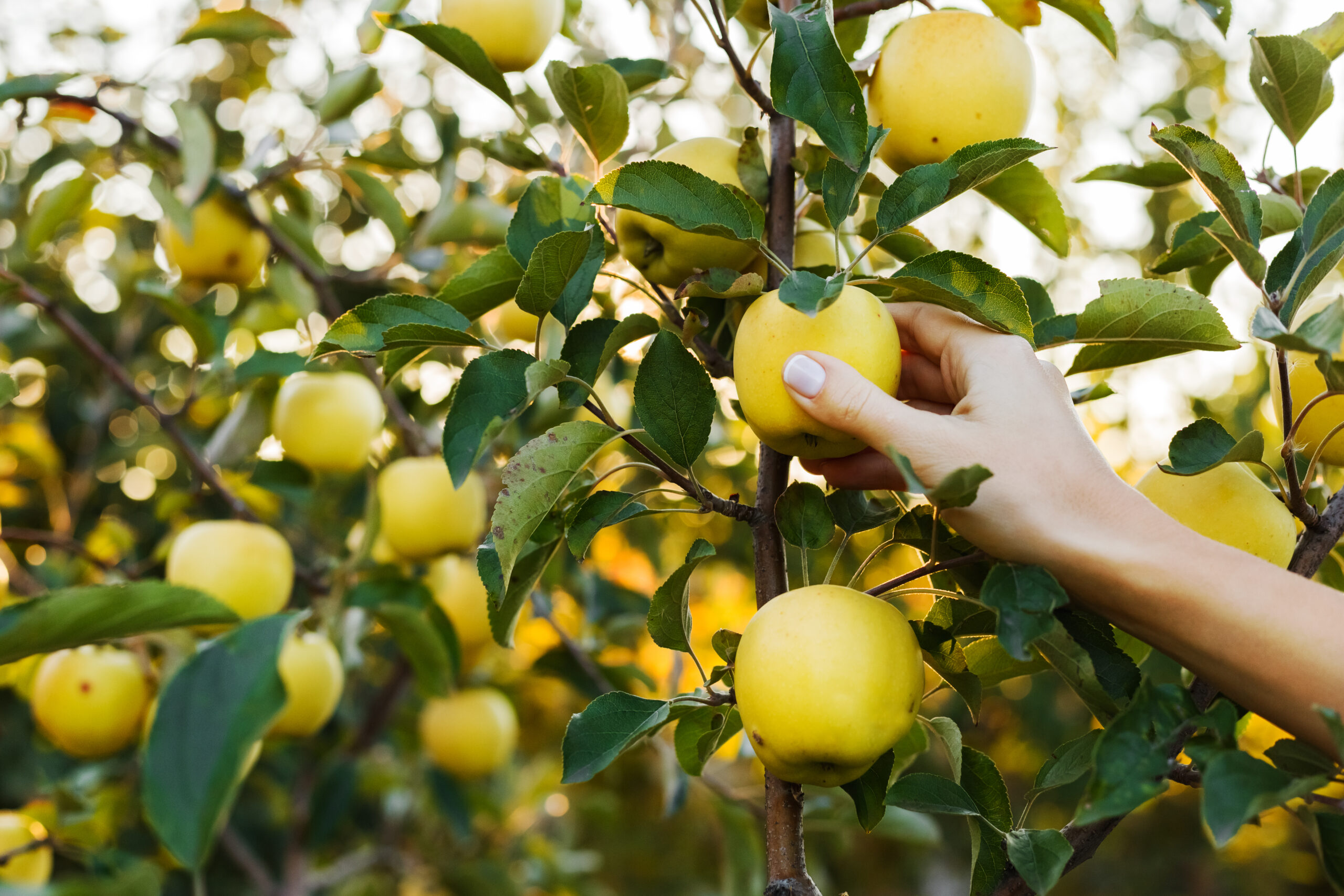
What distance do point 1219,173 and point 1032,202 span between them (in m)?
0.22

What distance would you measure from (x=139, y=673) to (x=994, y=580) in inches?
48.7

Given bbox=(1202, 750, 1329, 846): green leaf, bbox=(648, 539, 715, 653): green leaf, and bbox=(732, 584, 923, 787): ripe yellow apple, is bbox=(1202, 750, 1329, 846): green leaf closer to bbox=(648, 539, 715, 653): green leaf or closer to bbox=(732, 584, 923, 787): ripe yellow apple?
bbox=(732, 584, 923, 787): ripe yellow apple

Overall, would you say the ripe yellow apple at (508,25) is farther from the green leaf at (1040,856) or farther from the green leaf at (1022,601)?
the green leaf at (1040,856)

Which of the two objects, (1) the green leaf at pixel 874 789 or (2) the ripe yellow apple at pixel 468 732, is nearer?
(1) the green leaf at pixel 874 789

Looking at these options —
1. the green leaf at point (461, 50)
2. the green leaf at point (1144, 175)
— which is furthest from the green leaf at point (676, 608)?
the green leaf at point (1144, 175)

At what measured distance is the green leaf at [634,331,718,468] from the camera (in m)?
0.73

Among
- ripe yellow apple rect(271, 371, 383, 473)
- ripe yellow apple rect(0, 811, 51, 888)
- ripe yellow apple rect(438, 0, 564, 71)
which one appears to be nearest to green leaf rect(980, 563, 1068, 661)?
ripe yellow apple rect(438, 0, 564, 71)

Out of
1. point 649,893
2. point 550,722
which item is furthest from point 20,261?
point 649,893

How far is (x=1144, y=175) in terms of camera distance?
960 mm

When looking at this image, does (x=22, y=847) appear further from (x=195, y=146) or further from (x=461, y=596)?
(x=195, y=146)

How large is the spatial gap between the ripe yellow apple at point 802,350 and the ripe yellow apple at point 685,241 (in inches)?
4.1

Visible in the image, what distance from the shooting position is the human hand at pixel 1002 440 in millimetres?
628

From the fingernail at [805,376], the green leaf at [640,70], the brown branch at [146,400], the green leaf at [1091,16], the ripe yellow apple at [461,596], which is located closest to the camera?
the fingernail at [805,376]

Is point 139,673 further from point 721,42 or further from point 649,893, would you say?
point 649,893
